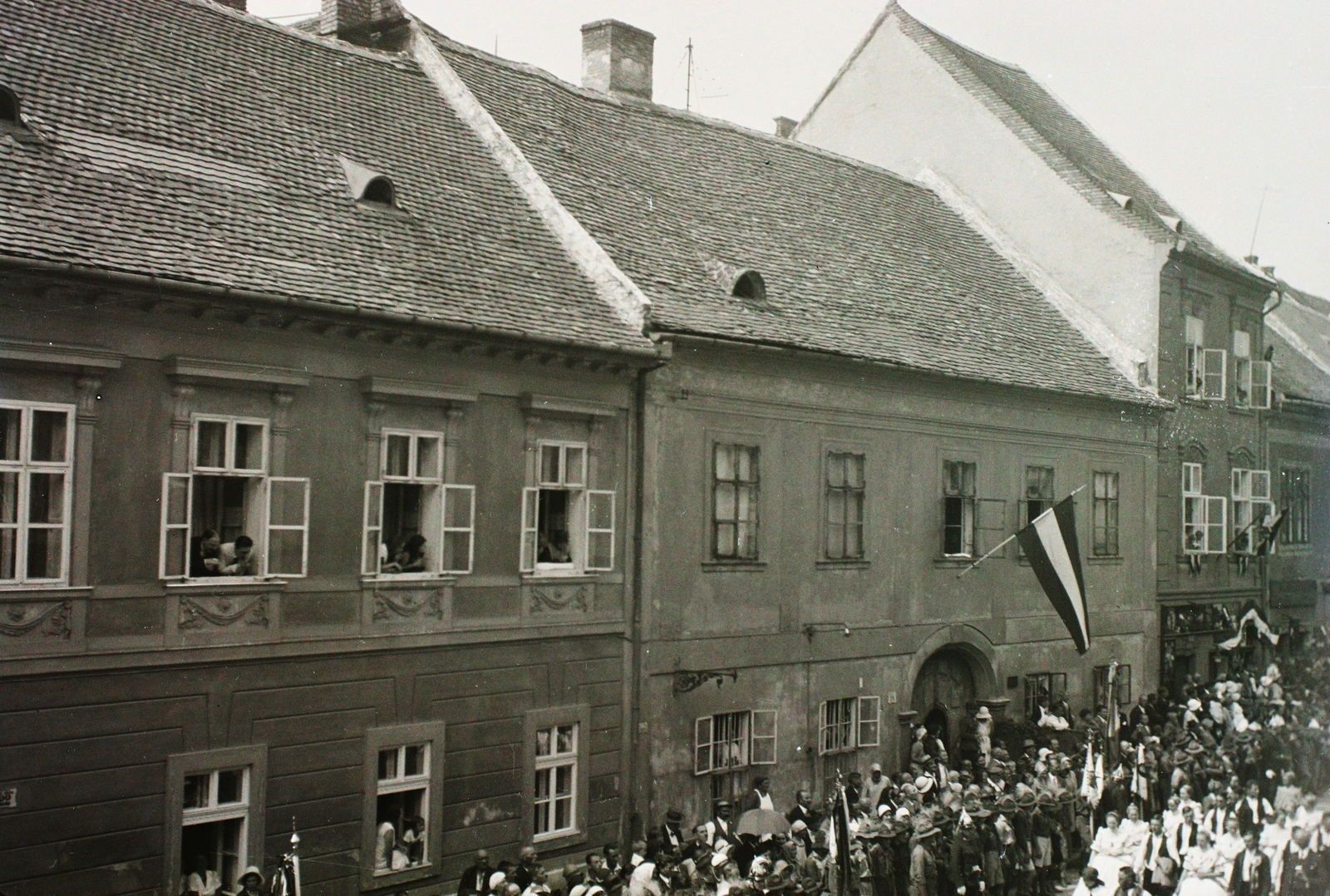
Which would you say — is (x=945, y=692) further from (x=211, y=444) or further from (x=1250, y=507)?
(x=211, y=444)

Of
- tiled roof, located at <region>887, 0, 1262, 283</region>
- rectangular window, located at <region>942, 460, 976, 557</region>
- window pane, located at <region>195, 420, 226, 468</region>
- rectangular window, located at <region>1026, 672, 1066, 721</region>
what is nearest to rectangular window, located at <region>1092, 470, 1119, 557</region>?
rectangular window, located at <region>1026, 672, 1066, 721</region>

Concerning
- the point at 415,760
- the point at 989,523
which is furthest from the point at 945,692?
the point at 415,760

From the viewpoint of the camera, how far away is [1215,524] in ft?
91.4

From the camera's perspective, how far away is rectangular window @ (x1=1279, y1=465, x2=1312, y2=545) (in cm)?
3017

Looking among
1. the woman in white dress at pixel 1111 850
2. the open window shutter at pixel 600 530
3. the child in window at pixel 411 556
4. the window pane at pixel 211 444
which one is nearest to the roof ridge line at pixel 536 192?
the open window shutter at pixel 600 530

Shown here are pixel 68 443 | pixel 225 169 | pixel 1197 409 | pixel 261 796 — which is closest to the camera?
pixel 68 443

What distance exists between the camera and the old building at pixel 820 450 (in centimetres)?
1784

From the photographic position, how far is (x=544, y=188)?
59.9 feet

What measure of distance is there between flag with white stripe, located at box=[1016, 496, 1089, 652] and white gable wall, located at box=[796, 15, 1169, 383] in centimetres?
663

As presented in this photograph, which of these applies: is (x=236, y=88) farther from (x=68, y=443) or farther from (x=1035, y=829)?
(x=1035, y=829)

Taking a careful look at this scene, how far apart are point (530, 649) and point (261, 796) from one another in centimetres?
367

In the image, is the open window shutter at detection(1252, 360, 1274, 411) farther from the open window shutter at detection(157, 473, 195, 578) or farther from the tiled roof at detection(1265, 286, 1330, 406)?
the open window shutter at detection(157, 473, 195, 578)

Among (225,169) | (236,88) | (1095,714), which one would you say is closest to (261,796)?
(225,169)

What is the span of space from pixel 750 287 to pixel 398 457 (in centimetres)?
669
